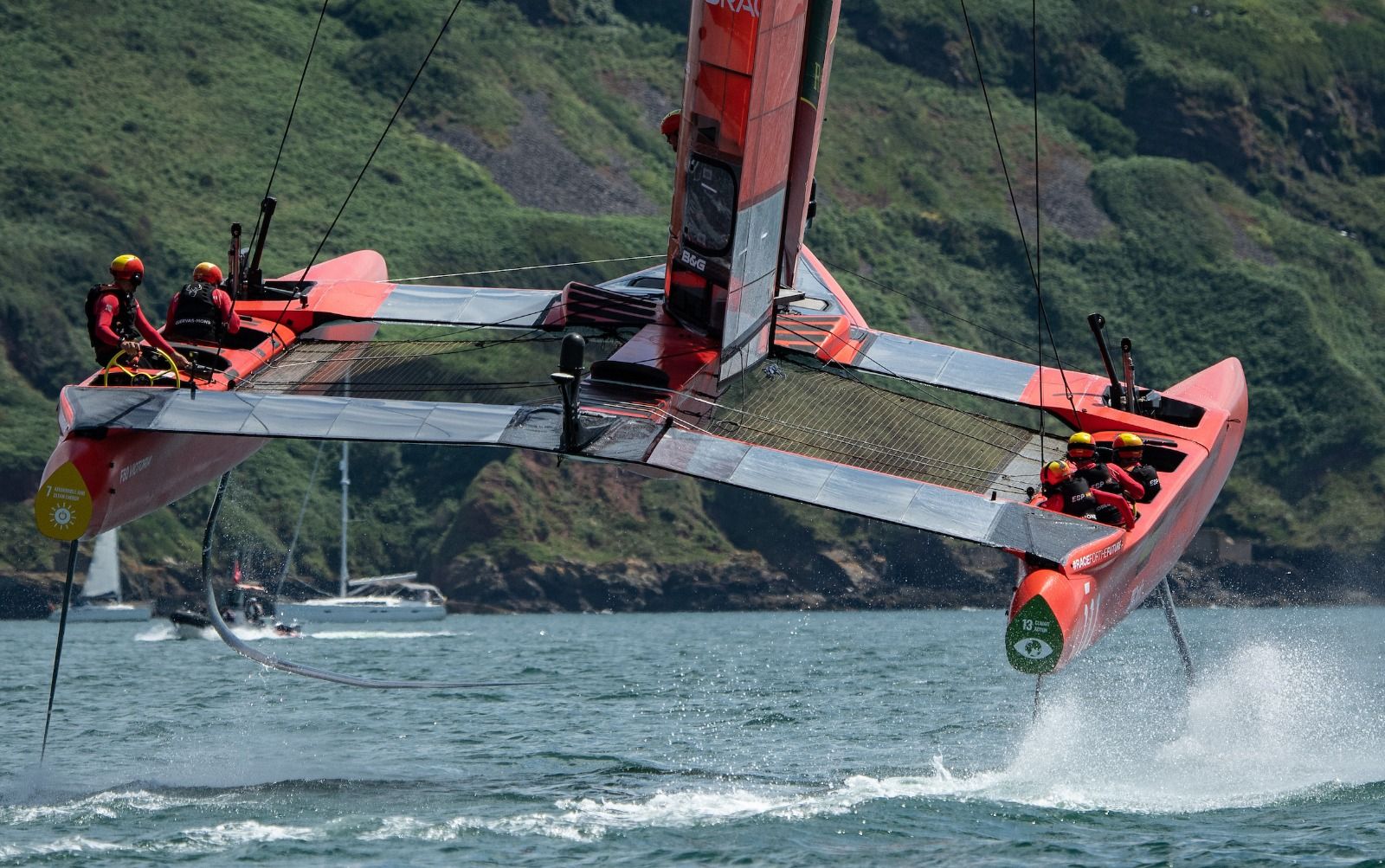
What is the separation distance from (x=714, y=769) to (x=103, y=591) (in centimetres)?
3556

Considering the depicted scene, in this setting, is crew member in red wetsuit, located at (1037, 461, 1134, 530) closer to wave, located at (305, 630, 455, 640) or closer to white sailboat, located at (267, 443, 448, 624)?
wave, located at (305, 630, 455, 640)

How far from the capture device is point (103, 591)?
44.2 metres

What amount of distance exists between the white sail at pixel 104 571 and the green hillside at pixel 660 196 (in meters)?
3.87

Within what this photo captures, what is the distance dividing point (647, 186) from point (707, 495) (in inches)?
911

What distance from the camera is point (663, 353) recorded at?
36.3 ft

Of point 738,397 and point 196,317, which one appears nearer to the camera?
point 738,397

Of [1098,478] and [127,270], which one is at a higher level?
[127,270]

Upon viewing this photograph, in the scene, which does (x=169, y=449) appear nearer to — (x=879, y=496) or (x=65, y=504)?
(x=65, y=504)

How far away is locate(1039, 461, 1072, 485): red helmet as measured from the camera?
1020cm

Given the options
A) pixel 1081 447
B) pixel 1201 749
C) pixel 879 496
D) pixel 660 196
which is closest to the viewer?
pixel 879 496

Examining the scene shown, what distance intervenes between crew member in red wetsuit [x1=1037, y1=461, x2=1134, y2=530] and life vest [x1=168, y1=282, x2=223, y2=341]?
189 inches

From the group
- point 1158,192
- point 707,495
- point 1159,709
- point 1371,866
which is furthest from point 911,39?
point 1371,866

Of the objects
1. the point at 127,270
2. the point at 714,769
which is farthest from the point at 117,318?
the point at 714,769

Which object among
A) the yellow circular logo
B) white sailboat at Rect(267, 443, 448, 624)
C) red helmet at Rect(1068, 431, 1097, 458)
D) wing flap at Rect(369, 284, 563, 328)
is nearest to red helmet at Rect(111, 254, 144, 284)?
the yellow circular logo
